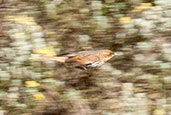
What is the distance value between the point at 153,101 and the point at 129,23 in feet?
2.62

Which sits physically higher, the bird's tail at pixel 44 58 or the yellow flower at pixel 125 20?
the yellow flower at pixel 125 20

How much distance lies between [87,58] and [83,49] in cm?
24

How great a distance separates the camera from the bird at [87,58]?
3.98 metres

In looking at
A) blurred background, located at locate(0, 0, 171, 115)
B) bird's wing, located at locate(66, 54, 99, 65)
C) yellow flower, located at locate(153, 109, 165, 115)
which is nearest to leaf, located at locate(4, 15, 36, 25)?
blurred background, located at locate(0, 0, 171, 115)

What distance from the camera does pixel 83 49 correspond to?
13.8 feet

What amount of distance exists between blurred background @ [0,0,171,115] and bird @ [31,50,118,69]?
0.06m

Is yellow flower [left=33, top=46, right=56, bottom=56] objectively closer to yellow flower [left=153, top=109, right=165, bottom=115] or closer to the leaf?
the leaf

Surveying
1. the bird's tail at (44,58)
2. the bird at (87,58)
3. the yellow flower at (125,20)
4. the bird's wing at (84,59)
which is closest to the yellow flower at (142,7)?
the yellow flower at (125,20)

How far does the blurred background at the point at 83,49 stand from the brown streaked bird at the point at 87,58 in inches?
2.7

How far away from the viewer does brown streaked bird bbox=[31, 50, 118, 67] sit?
3.98 metres

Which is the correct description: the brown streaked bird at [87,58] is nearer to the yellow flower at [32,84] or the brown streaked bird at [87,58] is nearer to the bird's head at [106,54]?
the bird's head at [106,54]

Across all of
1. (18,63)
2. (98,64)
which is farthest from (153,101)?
(18,63)

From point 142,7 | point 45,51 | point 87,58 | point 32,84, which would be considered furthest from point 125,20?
point 32,84

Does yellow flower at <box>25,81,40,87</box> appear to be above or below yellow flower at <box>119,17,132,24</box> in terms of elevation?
below
